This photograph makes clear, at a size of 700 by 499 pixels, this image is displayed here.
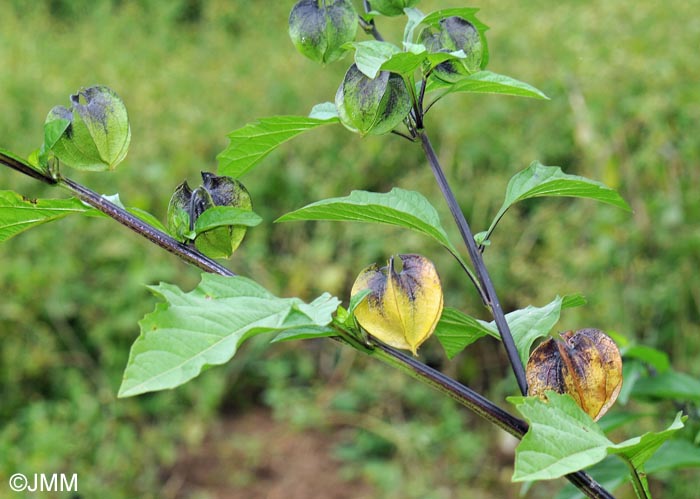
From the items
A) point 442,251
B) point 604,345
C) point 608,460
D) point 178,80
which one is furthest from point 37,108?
point 604,345

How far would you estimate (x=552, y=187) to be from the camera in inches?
19.4

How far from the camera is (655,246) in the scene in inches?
74.8

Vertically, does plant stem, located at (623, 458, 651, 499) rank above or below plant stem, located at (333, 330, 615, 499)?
below

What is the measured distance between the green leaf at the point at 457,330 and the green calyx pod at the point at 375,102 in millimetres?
115

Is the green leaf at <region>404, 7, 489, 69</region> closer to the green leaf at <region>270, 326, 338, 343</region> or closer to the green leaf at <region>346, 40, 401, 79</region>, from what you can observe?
the green leaf at <region>346, 40, 401, 79</region>

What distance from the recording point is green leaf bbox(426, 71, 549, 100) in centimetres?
45

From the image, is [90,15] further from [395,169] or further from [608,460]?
[608,460]

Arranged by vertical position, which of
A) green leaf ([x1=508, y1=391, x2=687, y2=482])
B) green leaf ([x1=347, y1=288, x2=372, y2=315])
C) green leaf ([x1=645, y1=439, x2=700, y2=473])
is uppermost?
green leaf ([x1=347, y1=288, x2=372, y2=315])

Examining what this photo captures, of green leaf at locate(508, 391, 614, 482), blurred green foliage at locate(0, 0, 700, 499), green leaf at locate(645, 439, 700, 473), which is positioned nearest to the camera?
green leaf at locate(508, 391, 614, 482)

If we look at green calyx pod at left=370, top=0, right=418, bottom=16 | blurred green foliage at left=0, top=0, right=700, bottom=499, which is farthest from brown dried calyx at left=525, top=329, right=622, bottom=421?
blurred green foliage at left=0, top=0, right=700, bottom=499

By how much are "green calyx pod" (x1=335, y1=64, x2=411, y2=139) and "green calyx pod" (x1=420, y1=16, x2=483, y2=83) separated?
32mm

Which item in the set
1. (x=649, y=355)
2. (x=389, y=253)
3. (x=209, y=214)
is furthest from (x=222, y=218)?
(x=389, y=253)

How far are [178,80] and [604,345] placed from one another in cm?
309

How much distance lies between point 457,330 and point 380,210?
106 mm
